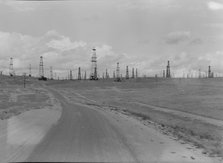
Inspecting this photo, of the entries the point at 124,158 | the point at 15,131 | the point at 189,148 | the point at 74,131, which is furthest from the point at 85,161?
the point at 15,131

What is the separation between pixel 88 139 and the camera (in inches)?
737

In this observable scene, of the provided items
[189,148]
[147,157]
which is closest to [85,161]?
[147,157]

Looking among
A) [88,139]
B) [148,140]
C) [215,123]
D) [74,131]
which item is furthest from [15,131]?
[215,123]

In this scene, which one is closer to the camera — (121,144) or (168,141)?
(121,144)

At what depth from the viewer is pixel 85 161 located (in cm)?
1360

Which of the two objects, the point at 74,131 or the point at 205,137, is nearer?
the point at 74,131

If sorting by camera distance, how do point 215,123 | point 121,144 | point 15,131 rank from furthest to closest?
point 215,123 < point 15,131 < point 121,144

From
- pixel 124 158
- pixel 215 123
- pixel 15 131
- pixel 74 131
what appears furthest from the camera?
pixel 215 123

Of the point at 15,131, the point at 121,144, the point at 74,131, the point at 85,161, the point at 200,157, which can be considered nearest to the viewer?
the point at 85,161

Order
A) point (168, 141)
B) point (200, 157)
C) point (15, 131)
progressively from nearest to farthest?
1. point (200, 157)
2. point (168, 141)
3. point (15, 131)

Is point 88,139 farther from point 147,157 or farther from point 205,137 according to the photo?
point 205,137

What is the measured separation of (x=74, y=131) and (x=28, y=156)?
723 cm

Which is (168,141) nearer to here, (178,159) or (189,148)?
(189,148)

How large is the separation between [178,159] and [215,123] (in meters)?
16.2
